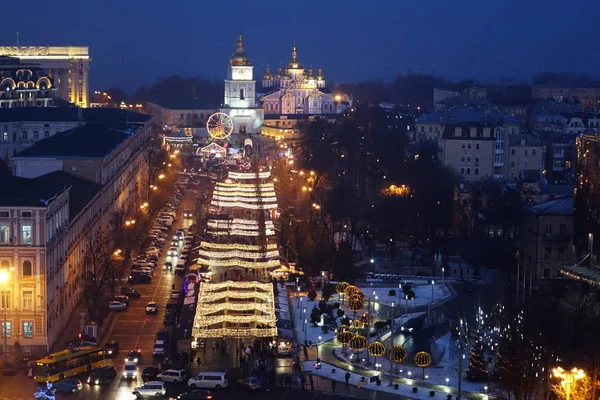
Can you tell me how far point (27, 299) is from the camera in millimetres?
23547

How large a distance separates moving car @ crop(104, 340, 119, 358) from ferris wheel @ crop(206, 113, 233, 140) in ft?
142

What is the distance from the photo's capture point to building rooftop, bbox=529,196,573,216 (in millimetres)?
29487

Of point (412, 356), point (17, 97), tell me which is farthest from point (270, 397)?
point (17, 97)

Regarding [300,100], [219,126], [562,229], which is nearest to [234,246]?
[562,229]

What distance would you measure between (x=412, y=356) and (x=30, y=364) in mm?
6143

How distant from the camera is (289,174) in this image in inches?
2093

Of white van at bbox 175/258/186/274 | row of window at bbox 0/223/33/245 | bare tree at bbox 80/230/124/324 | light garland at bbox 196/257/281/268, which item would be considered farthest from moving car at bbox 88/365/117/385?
white van at bbox 175/258/186/274

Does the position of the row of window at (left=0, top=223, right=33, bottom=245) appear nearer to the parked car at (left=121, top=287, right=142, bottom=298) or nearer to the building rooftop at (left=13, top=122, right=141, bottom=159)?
the parked car at (left=121, top=287, right=142, bottom=298)

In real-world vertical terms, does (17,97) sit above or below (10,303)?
above

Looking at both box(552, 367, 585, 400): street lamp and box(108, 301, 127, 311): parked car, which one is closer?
box(552, 367, 585, 400): street lamp

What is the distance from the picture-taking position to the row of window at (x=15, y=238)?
2352cm

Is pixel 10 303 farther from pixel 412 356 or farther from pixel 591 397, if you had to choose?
pixel 591 397

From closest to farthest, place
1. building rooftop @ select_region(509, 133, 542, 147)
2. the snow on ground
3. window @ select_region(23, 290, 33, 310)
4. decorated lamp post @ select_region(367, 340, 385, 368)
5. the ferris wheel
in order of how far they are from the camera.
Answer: the snow on ground, decorated lamp post @ select_region(367, 340, 385, 368), window @ select_region(23, 290, 33, 310), building rooftop @ select_region(509, 133, 542, 147), the ferris wheel

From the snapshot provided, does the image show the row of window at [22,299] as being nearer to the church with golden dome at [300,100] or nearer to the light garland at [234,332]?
the light garland at [234,332]
